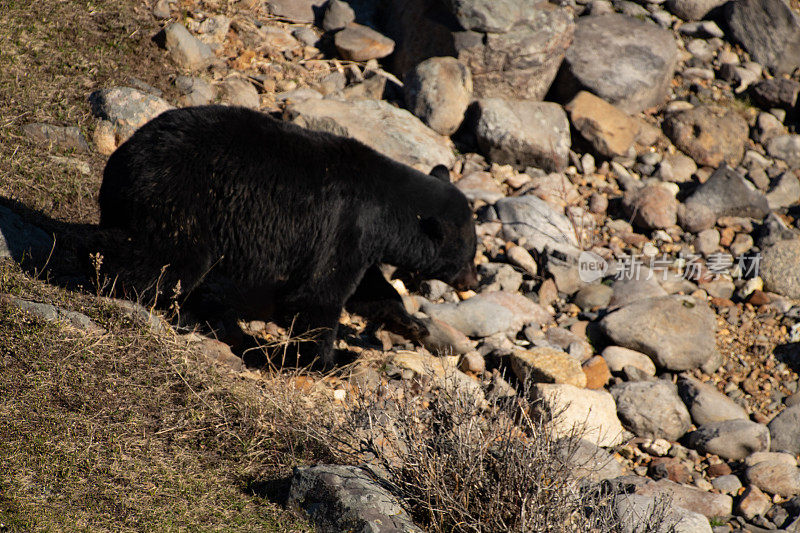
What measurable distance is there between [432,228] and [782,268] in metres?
5.05

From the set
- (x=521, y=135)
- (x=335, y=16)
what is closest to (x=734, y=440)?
(x=521, y=135)

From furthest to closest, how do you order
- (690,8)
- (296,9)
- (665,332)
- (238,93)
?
(690,8), (296,9), (238,93), (665,332)

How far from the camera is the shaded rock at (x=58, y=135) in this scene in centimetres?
659

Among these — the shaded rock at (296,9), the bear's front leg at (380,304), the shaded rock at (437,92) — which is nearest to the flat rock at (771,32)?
the shaded rock at (437,92)

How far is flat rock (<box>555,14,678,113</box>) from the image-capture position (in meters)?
10.2

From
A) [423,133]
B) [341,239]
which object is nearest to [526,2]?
[423,133]

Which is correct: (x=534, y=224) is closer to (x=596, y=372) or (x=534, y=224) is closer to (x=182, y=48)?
(x=596, y=372)

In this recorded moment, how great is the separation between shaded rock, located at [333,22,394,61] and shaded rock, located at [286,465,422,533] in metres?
7.28

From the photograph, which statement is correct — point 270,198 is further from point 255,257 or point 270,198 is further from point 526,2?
point 526,2

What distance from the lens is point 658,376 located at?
723cm

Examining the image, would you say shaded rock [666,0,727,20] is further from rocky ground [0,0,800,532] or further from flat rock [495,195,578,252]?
flat rock [495,195,578,252]

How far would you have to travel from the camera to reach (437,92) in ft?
30.1

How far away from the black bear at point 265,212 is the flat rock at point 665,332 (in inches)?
93.1

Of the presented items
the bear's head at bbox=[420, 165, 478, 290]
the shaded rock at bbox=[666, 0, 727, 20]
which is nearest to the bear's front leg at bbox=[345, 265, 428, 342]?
the bear's head at bbox=[420, 165, 478, 290]
